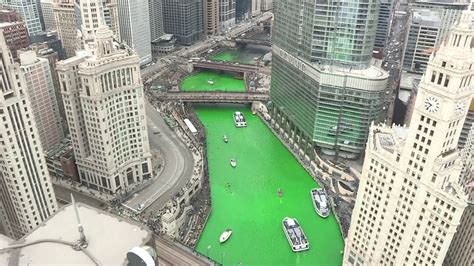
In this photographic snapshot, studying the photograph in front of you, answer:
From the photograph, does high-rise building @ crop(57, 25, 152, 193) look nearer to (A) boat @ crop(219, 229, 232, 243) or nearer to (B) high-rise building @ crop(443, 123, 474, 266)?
Answer: (A) boat @ crop(219, 229, 232, 243)

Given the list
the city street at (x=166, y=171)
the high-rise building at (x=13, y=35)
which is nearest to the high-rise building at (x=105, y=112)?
the city street at (x=166, y=171)

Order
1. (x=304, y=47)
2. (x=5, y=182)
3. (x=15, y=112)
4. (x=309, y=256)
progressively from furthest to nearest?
1. (x=304, y=47)
2. (x=309, y=256)
3. (x=5, y=182)
4. (x=15, y=112)

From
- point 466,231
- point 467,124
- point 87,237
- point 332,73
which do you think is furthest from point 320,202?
point 87,237

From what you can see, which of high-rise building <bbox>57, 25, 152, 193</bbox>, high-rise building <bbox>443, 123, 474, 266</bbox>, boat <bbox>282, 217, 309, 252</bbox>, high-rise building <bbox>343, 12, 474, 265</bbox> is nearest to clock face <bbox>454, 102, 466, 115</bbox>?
high-rise building <bbox>343, 12, 474, 265</bbox>

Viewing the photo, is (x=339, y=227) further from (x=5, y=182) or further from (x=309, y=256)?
(x=5, y=182)

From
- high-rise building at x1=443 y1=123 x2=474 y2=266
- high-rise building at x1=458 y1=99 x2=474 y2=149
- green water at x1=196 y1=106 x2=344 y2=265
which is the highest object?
high-rise building at x1=458 y1=99 x2=474 y2=149

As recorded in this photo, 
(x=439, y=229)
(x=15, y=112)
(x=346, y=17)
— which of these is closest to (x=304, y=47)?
(x=346, y=17)

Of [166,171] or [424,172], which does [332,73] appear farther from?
[166,171]

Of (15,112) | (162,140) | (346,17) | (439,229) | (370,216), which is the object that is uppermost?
(346,17)
